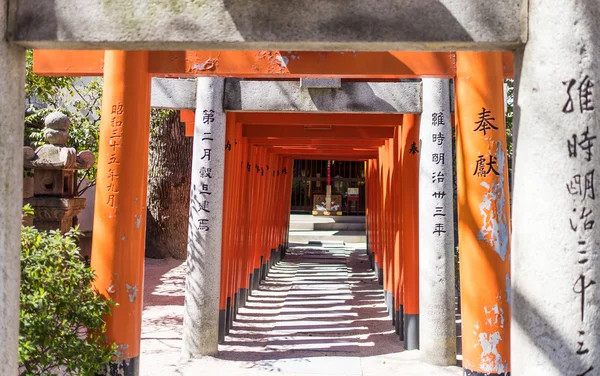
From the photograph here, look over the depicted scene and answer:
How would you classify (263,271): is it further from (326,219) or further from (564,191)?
(564,191)

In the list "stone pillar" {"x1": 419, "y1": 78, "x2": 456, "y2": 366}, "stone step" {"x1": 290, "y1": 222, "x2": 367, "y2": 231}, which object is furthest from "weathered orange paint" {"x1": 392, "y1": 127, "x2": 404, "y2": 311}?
"stone step" {"x1": 290, "y1": 222, "x2": 367, "y2": 231}

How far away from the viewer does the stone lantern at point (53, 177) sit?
29.9ft

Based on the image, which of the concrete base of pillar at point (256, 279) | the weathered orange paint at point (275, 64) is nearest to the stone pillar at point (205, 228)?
the weathered orange paint at point (275, 64)

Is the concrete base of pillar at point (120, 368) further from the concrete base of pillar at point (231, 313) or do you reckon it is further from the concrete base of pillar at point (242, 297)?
the concrete base of pillar at point (242, 297)

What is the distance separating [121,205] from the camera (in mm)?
4934

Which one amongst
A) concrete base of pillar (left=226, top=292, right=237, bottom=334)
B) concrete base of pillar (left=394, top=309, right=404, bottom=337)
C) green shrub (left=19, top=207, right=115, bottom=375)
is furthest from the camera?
concrete base of pillar (left=226, top=292, right=237, bottom=334)

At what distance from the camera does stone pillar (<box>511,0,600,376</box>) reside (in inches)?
109

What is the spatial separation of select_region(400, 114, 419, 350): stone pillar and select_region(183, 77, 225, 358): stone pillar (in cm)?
233

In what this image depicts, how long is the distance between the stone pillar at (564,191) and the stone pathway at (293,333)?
159 inches

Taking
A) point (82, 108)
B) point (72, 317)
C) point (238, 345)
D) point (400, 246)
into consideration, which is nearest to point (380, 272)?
point (400, 246)

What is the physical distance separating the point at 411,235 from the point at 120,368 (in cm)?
404

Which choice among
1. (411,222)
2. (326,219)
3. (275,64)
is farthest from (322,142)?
(326,219)

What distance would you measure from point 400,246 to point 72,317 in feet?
15.9

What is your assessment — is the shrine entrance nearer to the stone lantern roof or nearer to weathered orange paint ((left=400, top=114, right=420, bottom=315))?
the stone lantern roof
